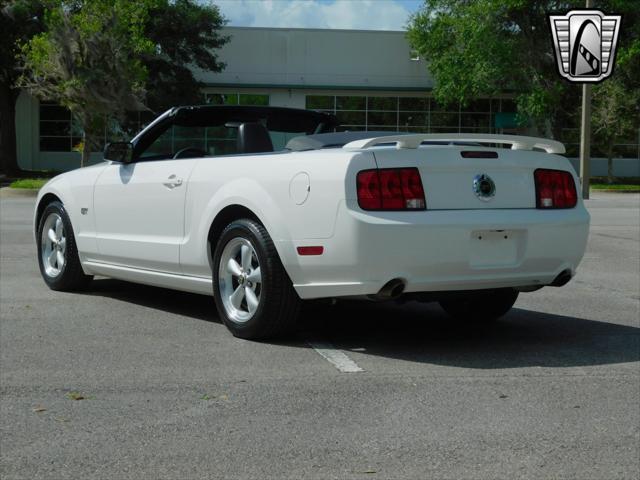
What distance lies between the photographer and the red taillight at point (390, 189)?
19.1 ft

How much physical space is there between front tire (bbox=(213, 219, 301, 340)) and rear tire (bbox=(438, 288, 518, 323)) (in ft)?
4.73

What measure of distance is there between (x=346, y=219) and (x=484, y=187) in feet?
3.12

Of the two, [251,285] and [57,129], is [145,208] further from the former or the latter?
[57,129]

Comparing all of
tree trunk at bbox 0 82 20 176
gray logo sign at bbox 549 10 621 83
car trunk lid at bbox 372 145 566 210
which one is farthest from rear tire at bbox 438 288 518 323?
tree trunk at bbox 0 82 20 176

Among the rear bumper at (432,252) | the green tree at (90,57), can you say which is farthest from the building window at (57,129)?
the rear bumper at (432,252)

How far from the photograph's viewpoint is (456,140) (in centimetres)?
629

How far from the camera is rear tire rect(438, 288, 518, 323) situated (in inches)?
285

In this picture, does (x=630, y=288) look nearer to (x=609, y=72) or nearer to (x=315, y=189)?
(x=315, y=189)

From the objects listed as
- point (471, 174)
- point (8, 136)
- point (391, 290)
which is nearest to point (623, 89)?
point (8, 136)

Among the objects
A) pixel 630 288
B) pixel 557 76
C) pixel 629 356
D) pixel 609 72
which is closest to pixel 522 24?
pixel 557 76

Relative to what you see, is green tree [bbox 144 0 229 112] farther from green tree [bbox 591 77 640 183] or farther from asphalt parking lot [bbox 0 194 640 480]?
asphalt parking lot [bbox 0 194 640 480]

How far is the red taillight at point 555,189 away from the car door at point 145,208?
2.36 metres

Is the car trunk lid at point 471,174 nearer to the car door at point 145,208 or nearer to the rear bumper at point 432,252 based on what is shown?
the rear bumper at point 432,252

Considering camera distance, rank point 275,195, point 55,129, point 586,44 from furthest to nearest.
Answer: point 55,129 < point 586,44 < point 275,195
